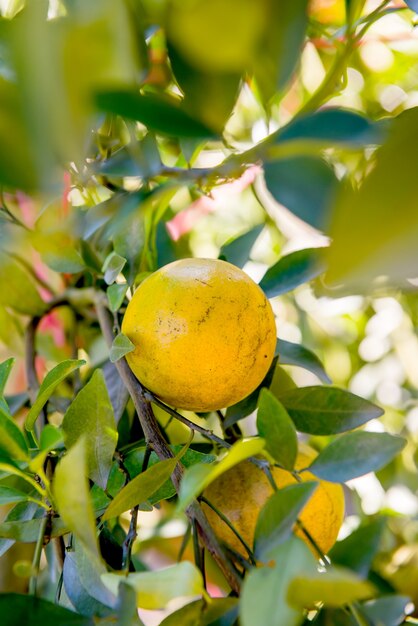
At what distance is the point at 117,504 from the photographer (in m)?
0.39

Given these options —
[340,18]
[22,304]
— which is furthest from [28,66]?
[340,18]

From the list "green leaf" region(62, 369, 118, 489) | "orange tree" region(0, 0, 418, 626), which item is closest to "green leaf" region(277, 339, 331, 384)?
"orange tree" region(0, 0, 418, 626)

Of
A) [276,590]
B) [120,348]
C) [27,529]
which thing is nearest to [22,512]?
[27,529]

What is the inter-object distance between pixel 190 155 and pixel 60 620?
0.30 metres

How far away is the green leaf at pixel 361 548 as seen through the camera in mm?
396

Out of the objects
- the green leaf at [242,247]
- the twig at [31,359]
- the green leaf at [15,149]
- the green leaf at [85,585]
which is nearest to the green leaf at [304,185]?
the green leaf at [15,149]

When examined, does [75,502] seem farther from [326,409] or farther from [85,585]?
[326,409]

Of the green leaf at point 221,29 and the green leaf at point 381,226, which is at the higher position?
the green leaf at point 221,29

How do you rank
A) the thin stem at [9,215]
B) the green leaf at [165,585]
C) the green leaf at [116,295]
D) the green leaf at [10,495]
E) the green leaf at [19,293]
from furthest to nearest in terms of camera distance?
the green leaf at [19,293] < the thin stem at [9,215] < the green leaf at [116,295] < the green leaf at [10,495] < the green leaf at [165,585]

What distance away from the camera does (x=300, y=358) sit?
2.00 ft

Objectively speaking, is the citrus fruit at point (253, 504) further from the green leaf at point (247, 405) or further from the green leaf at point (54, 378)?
the green leaf at point (54, 378)

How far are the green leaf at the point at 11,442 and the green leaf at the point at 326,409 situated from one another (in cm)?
19

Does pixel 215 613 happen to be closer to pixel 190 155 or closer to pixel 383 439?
pixel 383 439

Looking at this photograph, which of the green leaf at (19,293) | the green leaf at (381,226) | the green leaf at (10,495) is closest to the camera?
the green leaf at (381,226)
